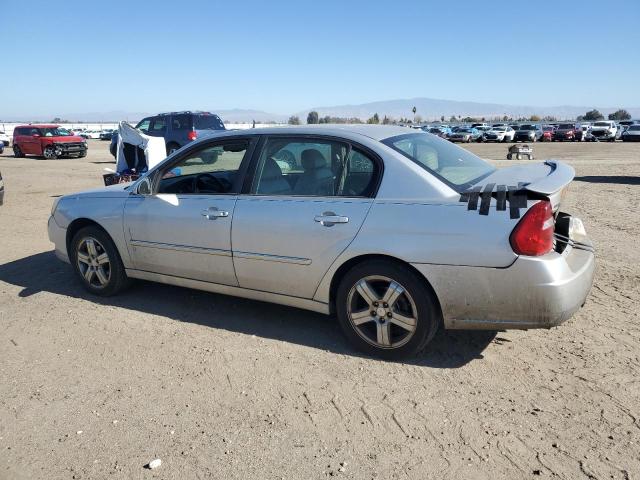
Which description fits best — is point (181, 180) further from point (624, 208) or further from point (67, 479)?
point (624, 208)

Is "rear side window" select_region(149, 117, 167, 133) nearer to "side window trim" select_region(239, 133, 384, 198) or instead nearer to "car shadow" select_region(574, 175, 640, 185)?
"car shadow" select_region(574, 175, 640, 185)

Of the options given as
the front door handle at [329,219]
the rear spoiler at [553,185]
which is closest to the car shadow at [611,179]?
the rear spoiler at [553,185]

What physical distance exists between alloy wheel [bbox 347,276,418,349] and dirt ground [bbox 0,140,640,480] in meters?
0.19

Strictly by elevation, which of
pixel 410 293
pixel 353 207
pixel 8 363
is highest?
pixel 353 207

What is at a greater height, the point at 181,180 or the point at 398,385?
the point at 181,180

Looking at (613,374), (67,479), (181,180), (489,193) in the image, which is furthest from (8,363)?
(613,374)

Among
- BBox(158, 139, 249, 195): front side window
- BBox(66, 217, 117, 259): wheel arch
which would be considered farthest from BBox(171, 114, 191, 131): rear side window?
BBox(158, 139, 249, 195): front side window

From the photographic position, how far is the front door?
4.24 metres

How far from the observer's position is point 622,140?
4641 centimetres

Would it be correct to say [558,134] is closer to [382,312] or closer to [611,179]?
[611,179]

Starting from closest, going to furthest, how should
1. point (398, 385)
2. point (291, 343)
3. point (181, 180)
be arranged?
point (398, 385), point (291, 343), point (181, 180)

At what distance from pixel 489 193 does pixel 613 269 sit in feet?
10.3

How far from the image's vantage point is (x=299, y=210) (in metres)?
3.85

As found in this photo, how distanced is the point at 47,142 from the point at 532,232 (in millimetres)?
26920
